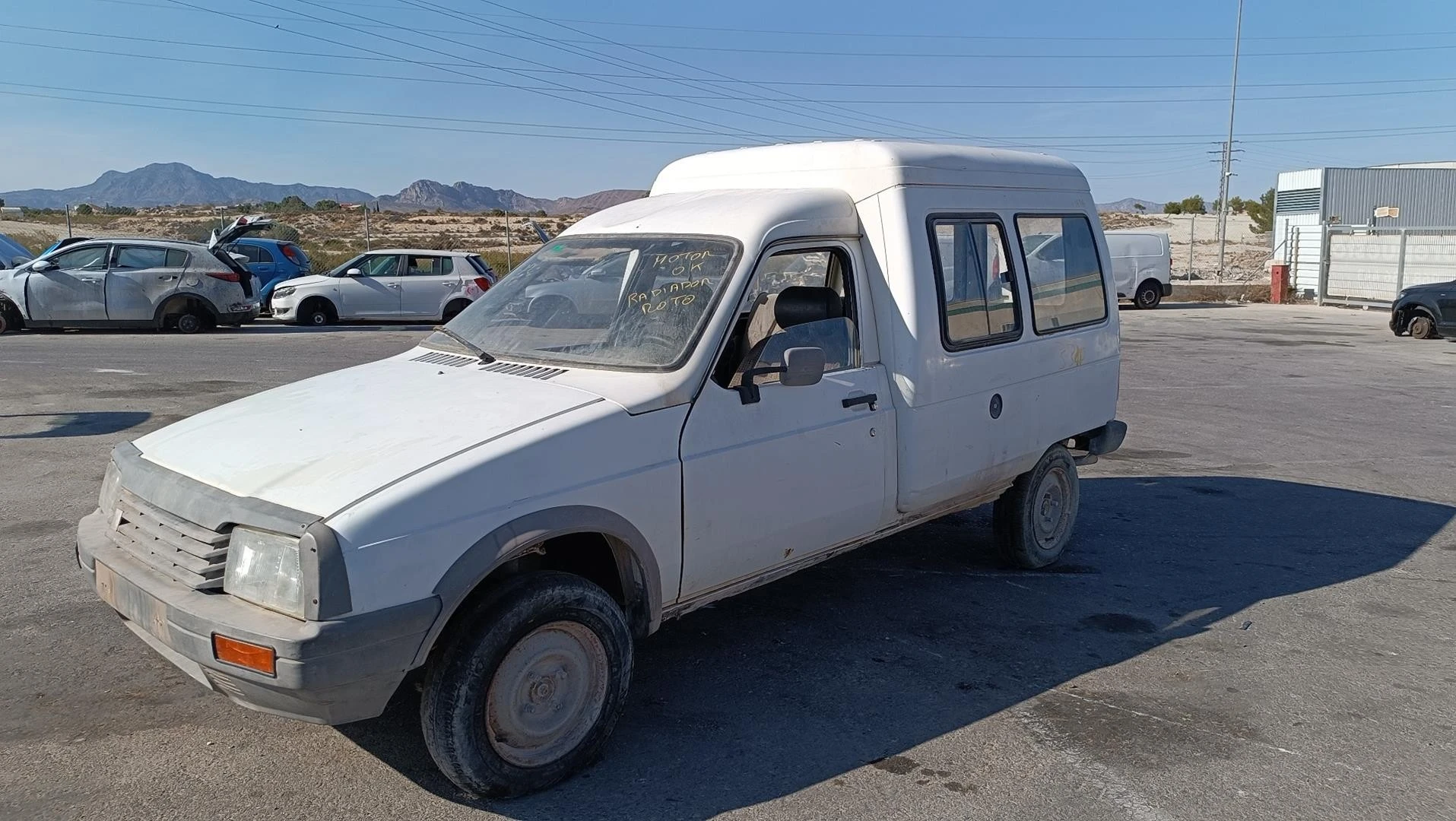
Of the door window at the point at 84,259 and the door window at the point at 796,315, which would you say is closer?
the door window at the point at 796,315

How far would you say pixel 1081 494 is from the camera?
812 cm

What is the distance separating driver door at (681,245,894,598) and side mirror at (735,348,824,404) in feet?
0.09

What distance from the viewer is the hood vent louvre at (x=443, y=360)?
15.3ft

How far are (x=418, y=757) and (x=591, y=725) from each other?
2.11ft

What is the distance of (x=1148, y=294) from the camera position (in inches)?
1128

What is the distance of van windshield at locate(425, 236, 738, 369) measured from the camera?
4.31 metres

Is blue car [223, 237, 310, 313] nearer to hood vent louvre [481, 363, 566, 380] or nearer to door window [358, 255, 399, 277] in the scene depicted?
door window [358, 255, 399, 277]

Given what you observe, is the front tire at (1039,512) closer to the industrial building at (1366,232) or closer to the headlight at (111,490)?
the headlight at (111,490)

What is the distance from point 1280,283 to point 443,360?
31367mm

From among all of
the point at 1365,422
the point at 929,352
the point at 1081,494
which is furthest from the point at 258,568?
the point at 1365,422

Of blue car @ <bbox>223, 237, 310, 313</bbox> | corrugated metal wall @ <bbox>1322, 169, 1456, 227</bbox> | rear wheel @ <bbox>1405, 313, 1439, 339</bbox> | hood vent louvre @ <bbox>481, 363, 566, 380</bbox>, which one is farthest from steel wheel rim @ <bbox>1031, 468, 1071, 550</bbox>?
→ corrugated metal wall @ <bbox>1322, 169, 1456, 227</bbox>

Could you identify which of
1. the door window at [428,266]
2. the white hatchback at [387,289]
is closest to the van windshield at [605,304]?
the white hatchback at [387,289]

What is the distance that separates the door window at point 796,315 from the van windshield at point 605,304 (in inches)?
7.9

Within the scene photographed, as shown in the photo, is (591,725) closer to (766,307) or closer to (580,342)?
(580,342)
